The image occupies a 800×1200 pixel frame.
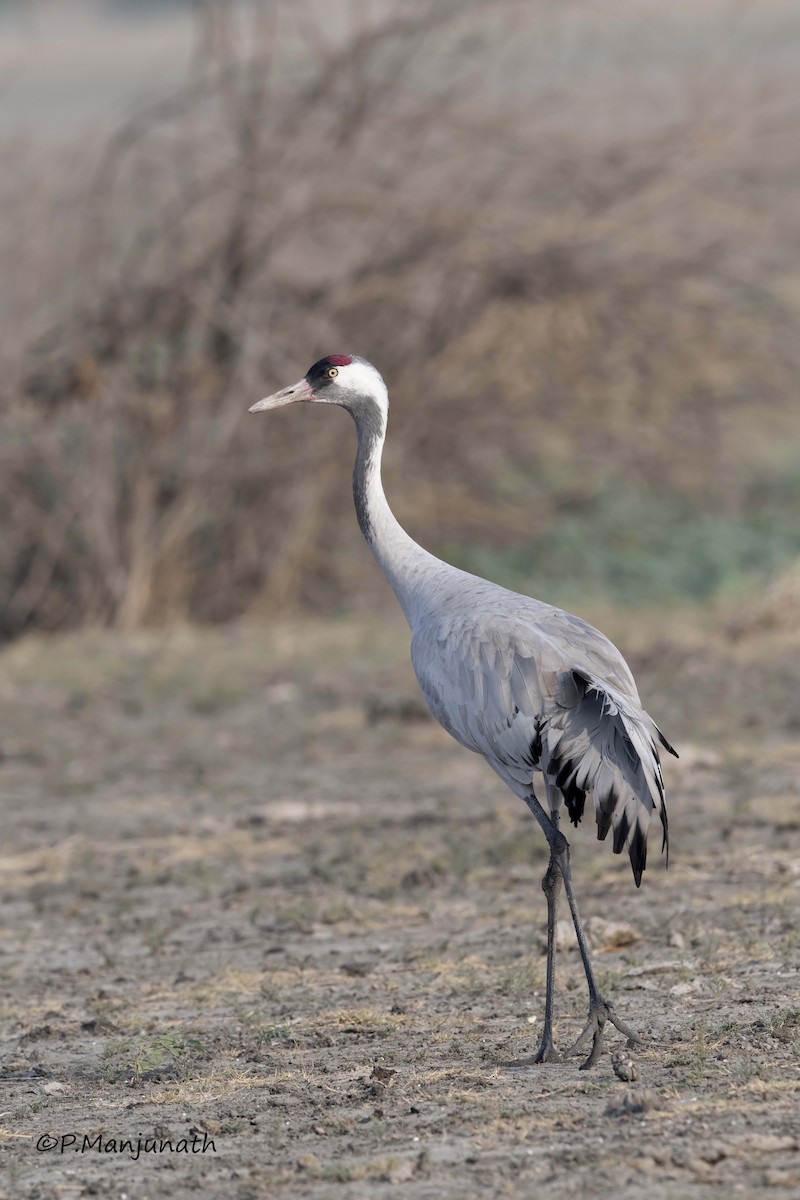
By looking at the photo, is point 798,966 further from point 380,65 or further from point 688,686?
point 380,65

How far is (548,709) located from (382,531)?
114 cm

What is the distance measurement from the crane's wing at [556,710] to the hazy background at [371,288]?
6294 mm

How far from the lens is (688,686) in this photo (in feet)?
29.2

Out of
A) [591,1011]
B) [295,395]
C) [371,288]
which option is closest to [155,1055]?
[591,1011]

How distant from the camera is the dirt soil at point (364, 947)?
3.48 meters

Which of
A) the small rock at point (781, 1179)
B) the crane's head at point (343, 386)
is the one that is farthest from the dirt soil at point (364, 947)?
the crane's head at point (343, 386)

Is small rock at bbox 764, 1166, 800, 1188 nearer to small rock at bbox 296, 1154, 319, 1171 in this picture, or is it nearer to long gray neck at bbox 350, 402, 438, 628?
small rock at bbox 296, 1154, 319, 1171

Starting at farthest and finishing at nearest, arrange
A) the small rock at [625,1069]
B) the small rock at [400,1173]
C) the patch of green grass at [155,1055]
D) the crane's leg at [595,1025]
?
the patch of green grass at [155,1055], the crane's leg at [595,1025], the small rock at [625,1069], the small rock at [400,1173]

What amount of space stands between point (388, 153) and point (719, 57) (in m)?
2.56

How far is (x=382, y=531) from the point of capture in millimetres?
5238

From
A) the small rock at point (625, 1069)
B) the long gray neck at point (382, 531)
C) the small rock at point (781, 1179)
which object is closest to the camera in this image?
the small rock at point (781, 1179)

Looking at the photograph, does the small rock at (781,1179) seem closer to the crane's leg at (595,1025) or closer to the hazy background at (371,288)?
the crane's leg at (595,1025)

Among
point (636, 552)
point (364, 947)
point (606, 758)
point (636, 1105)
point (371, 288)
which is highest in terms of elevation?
point (371, 288)

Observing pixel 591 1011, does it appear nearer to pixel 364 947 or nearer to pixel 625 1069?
pixel 625 1069
